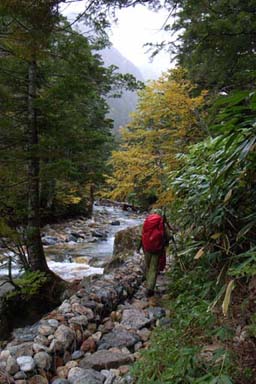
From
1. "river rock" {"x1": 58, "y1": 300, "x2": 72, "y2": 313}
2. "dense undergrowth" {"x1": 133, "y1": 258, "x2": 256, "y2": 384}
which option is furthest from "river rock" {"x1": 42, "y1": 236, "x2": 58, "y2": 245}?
"dense undergrowth" {"x1": 133, "y1": 258, "x2": 256, "y2": 384}

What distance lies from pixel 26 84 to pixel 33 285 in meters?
3.59

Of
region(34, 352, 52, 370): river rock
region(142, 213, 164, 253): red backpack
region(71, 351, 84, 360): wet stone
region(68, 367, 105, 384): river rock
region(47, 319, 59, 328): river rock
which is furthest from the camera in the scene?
region(142, 213, 164, 253): red backpack

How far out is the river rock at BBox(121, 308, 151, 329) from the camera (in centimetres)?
362

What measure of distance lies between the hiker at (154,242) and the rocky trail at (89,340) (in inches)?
12.0

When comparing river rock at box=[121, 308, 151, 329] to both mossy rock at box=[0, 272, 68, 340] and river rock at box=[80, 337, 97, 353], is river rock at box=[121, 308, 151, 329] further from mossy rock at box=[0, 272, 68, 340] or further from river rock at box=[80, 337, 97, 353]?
mossy rock at box=[0, 272, 68, 340]

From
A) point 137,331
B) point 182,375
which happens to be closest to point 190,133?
point 137,331

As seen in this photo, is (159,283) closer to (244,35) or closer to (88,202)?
(244,35)

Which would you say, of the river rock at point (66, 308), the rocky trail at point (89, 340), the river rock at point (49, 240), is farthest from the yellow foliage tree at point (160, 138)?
Answer: the river rock at point (49, 240)

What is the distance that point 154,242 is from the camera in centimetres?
445

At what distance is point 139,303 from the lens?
433cm

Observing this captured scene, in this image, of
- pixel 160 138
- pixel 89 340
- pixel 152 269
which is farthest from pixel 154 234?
pixel 160 138

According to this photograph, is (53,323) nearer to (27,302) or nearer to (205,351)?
(205,351)

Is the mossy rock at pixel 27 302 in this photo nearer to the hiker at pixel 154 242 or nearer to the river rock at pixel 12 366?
the hiker at pixel 154 242

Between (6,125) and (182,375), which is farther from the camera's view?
(6,125)
